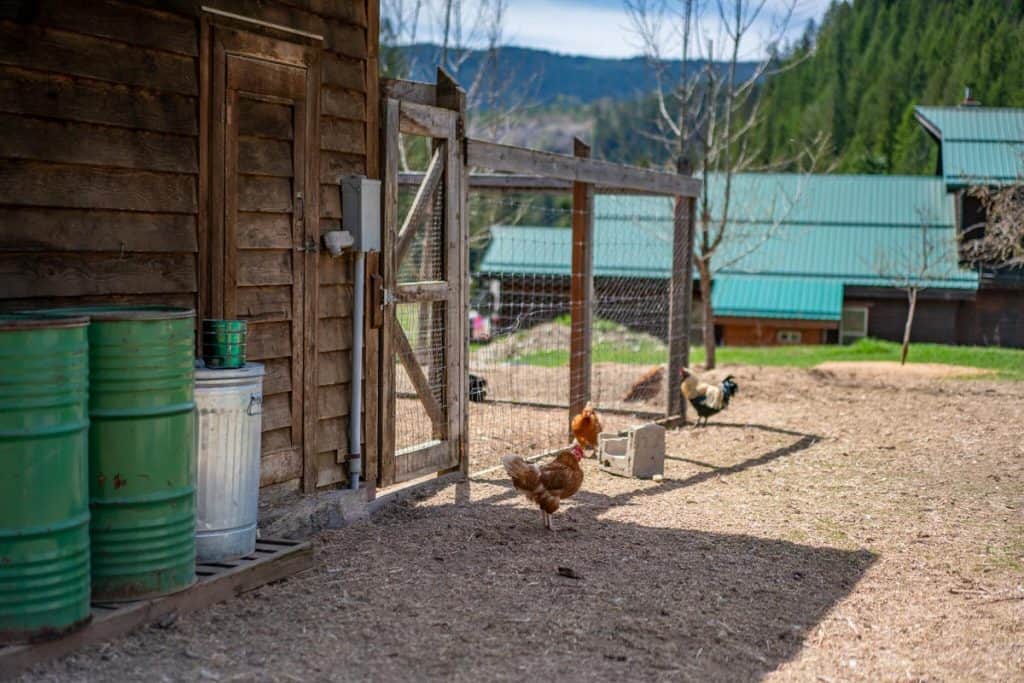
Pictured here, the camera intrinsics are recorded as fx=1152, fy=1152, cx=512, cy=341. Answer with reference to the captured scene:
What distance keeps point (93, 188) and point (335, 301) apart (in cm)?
174

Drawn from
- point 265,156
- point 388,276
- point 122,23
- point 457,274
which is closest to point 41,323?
point 122,23

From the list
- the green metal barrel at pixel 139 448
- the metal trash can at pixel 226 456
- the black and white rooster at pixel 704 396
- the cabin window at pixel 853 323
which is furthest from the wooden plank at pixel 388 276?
the cabin window at pixel 853 323

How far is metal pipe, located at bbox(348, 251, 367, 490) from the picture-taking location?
20.5ft

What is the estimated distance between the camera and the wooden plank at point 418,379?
6809 mm

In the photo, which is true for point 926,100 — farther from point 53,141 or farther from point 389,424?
point 53,141

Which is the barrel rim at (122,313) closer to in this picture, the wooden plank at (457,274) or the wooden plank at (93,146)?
the wooden plank at (93,146)

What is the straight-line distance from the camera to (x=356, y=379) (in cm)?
627

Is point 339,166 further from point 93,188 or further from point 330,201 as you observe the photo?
point 93,188

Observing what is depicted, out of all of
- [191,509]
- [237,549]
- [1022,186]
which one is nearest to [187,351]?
[191,509]

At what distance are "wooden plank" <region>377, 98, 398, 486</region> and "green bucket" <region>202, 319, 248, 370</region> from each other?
1.82 metres

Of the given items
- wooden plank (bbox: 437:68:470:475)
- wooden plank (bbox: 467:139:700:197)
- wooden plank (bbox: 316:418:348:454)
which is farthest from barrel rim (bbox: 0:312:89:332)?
wooden plank (bbox: 467:139:700:197)

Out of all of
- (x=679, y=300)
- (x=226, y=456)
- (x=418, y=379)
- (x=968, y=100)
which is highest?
(x=968, y=100)

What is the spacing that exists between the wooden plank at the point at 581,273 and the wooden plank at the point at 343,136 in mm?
3002

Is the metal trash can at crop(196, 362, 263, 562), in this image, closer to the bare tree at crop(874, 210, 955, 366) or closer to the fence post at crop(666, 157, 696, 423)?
the fence post at crop(666, 157, 696, 423)
